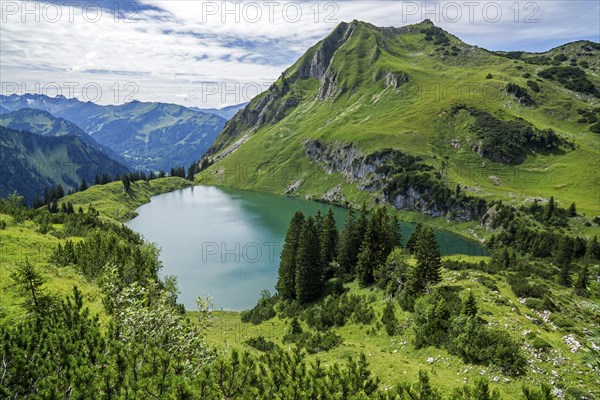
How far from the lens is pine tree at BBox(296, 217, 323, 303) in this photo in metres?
61.9

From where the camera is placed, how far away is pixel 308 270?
Answer: 61906 millimetres

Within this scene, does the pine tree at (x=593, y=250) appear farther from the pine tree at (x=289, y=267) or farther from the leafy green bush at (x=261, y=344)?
the leafy green bush at (x=261, y=344)

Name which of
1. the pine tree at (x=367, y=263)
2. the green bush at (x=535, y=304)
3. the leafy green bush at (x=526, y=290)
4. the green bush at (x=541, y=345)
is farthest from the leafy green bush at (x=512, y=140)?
the green bush at (x=541, y=345)

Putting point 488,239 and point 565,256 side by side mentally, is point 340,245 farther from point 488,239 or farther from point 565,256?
point 488,239

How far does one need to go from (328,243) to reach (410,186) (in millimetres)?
103656

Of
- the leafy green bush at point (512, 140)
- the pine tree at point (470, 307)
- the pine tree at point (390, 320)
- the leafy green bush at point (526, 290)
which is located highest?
the leafy green bush at point (512, 140)

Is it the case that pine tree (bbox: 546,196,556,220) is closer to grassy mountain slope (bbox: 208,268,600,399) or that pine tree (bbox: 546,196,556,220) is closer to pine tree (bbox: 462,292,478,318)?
grassy mountain slope (bbox: 208,268,600,399)

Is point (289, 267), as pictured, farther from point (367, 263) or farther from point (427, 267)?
point (427, 267)

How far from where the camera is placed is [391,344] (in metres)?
37.9

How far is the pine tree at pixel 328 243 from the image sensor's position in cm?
6844

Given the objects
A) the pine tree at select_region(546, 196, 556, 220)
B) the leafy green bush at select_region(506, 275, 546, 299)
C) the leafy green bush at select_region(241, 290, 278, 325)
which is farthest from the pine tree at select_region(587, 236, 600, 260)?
the leafy green bush at select_region(241, 290, 278, 325)

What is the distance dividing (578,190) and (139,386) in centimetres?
16226

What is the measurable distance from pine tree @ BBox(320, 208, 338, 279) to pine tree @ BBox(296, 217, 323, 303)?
478 centimetres

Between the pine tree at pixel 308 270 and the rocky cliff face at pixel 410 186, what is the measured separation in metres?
94.5
